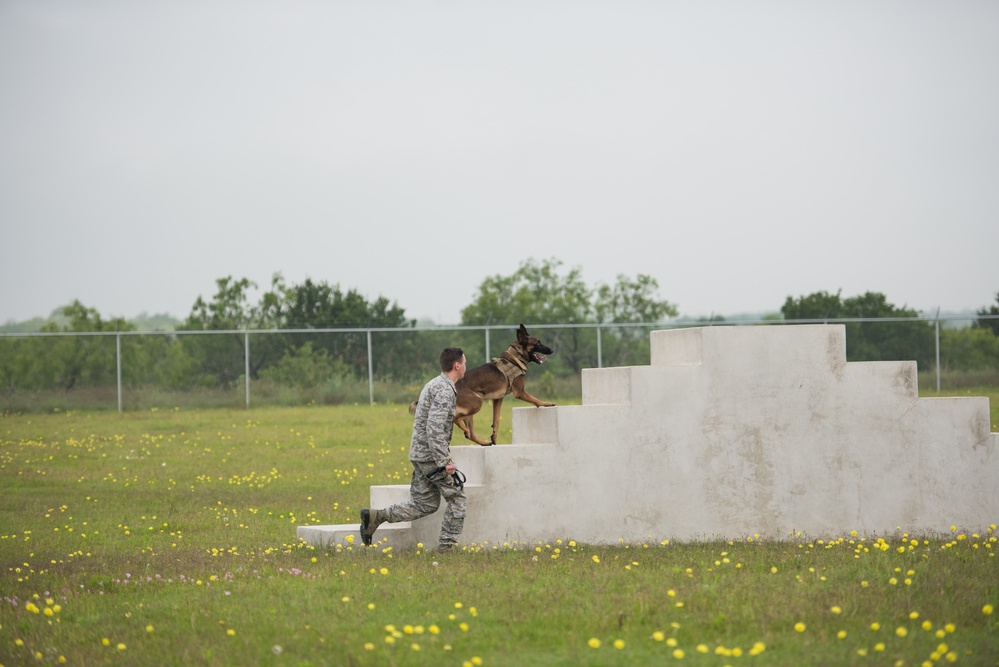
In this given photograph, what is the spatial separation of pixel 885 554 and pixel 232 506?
8.54 m

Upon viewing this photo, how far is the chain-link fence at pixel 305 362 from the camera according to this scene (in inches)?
1093

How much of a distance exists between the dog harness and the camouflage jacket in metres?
0.80

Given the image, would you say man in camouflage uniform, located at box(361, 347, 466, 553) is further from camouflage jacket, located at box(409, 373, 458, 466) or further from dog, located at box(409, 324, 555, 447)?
dog, located at box(409, 324, 555, 447)

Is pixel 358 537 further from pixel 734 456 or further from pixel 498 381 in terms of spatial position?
pixel 734 456

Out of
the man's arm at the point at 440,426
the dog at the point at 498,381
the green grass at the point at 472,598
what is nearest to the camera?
the green grass at the point at 472,598

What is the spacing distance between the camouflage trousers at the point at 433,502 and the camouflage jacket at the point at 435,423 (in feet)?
0.36

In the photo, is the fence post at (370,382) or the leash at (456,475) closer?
the leash at (456,475)

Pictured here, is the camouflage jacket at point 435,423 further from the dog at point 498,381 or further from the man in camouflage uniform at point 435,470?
the dog at point 498,381

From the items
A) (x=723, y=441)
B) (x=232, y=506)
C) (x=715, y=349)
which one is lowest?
(x=232, y=506)

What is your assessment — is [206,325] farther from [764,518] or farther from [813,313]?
[764,518]

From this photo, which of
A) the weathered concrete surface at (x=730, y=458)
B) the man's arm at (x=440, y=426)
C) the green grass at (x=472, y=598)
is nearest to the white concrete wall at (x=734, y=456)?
the weathered concrete surface at (x=730, y=458)

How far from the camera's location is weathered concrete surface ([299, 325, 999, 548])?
10773 mm

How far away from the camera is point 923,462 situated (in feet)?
36.4

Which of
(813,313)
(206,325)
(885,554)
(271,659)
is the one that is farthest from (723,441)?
(206,325)
